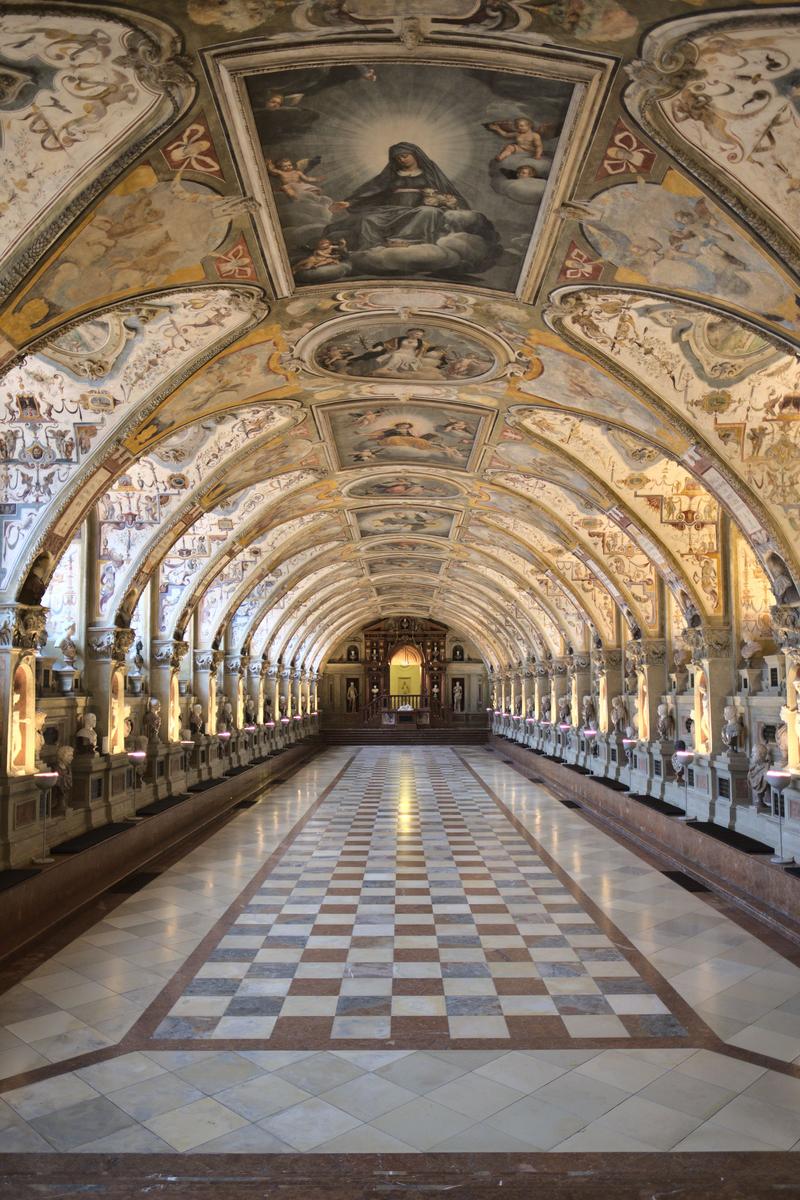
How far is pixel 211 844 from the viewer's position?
630 inches

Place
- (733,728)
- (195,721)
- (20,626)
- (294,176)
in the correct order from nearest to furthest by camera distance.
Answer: (294,176) < (20,626) < (733,728) < (195,721)

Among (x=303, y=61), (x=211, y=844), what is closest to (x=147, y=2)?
(x=303, y=61)

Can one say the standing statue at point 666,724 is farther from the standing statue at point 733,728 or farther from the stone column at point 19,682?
the stone column at point 19,682

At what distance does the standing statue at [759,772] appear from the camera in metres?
12.6

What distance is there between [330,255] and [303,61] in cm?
276

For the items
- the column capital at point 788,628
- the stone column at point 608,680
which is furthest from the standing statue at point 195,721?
the column capital at point 788,628

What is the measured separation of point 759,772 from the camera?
41.7 feet

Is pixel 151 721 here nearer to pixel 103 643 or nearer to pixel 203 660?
pixel 103 643

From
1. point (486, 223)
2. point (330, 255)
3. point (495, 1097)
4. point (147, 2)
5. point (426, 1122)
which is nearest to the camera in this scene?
point (147, 2)

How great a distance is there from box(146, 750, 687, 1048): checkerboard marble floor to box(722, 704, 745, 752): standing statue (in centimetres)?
364

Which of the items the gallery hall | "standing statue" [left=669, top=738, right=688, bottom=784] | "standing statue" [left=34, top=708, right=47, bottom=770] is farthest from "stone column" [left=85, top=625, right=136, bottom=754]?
"standing statue" [left=669, top=738, right=688, bottom=784]

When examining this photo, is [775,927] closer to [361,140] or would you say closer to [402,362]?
[402,362]

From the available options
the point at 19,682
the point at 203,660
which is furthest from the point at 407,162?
the point at 203,660

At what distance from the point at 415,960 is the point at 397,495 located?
12.9m
